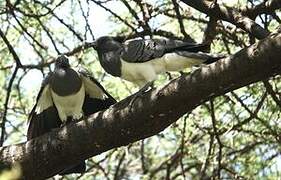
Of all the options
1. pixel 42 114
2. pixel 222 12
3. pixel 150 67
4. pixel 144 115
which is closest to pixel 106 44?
pixel 150 67

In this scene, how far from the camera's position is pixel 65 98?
12.5 feet

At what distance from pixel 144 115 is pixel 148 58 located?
90 centimetres

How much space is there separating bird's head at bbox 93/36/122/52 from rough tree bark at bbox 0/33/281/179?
0.98 m

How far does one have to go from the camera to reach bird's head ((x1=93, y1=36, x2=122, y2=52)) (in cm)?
389

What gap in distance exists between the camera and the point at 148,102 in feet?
9.12

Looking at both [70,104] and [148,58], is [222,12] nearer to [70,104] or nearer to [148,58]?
[148,58]

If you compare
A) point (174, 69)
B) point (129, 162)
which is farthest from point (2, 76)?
point (174, 69)

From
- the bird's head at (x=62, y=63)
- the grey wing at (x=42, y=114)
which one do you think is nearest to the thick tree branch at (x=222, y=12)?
the bird's head at (x=62, y=63)

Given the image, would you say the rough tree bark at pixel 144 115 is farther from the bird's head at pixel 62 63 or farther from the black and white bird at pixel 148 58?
the bird's head at pixel 62 63

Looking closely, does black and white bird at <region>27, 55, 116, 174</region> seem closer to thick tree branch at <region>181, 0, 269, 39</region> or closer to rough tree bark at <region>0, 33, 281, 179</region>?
rough tree bark at <region>0, 33, 281, 179</region>

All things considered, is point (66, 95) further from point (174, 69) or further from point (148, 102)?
point (148, 102)

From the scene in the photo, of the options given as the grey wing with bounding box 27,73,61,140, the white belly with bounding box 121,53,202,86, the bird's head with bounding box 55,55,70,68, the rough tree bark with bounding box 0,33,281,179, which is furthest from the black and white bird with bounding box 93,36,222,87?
the rough tree bark with bounding box 0,33,281,179

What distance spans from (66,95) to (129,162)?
3.07 meters

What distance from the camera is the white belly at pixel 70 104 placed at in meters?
3.82
